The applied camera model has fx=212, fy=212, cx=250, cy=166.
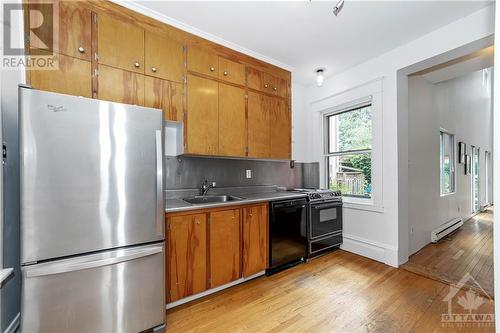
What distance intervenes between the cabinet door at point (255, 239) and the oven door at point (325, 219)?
826 mm

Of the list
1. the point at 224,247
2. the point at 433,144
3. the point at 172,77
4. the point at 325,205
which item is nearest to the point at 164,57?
the point at 172,77

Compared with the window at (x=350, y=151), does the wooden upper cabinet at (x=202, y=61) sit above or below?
above

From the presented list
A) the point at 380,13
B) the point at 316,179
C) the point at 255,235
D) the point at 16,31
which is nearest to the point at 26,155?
the point at 16,31

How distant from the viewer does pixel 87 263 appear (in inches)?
55.6

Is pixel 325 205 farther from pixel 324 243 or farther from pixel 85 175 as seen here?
pixel 85 175

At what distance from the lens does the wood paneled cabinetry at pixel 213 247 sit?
1.90 meters

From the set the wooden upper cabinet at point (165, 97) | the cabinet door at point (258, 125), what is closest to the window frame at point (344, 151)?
the cabinet door at point (258, 125)

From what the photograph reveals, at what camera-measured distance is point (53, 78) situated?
5.54 feet

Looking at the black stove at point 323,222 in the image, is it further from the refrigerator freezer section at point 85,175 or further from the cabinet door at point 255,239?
the refrigerator freezer section at point 85,175

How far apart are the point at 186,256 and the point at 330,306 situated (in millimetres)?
1410

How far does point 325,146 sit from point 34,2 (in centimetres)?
386

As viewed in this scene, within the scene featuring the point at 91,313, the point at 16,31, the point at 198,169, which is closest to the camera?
the point at 91,313

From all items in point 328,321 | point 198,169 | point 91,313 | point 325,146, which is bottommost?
point 328,321

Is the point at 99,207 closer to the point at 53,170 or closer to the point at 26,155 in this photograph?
the point at 53,170
